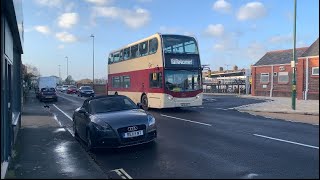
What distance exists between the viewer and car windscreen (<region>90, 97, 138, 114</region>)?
1065 cm

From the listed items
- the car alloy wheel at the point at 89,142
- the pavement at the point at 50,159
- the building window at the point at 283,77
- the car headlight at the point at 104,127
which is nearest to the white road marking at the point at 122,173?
the pavement at the point at 50,159

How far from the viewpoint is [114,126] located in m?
9.28

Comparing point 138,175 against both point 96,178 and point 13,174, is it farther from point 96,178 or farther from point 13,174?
point 13,174

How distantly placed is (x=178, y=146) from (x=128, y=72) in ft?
53.5

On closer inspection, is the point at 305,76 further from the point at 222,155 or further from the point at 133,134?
the point at 133,134

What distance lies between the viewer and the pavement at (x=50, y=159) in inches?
276

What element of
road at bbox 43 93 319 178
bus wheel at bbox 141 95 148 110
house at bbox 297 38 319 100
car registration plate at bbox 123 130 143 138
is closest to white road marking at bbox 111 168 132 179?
road at bbox 43 93 319 178

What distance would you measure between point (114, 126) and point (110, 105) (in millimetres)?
1698

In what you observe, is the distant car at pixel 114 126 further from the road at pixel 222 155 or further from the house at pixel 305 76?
the house at pixel 305 76

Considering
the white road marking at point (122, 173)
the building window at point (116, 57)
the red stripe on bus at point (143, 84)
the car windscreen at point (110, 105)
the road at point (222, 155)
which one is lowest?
the white road marking at point (122, 173)

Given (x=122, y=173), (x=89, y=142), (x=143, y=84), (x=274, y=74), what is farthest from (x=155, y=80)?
(x=274, y=74)

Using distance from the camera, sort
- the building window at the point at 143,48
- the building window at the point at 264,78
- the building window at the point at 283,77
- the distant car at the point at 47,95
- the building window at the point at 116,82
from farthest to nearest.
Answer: the building window at the point at 264,78, the building window at the point at 283,77, the distant car at the point at 47,95, the building window at the point at 116,82, the building window at the point at 143,48

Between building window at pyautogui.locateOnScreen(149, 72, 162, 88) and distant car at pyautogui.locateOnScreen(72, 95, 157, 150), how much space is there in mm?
9766

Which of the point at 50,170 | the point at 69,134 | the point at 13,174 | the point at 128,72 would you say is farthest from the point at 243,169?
the point at 128,72
